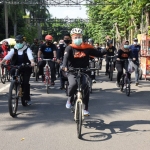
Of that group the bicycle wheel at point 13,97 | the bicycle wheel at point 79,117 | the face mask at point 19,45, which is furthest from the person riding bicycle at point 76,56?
the face mask at point 19,45

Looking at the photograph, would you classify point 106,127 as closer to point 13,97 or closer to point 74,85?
point 74,85

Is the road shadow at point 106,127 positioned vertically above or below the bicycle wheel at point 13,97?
below

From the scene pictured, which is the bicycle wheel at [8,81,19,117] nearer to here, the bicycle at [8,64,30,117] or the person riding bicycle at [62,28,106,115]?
the bicycle at [8,64,30,117]

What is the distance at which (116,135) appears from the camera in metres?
6.29

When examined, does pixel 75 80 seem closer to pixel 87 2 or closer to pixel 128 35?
pixel 87 2

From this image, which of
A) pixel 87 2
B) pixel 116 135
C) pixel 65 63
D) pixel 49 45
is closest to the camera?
pixel 116 135

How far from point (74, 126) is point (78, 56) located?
54.4 inches

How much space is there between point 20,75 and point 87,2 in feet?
89.3

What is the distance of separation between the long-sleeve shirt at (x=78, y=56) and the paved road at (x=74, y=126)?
1.22 metres

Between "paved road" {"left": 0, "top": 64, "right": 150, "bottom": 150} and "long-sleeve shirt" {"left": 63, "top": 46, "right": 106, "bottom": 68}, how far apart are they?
48.2 inches

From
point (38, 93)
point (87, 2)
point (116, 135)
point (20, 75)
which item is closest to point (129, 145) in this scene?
point (116, 135)

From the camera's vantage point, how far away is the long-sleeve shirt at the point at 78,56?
6738mm

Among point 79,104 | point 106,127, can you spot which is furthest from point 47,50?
point 79,104

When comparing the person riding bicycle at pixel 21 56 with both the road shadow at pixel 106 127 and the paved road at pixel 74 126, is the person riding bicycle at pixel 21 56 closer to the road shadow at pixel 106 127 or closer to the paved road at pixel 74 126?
the paved road at pixel 74 126
